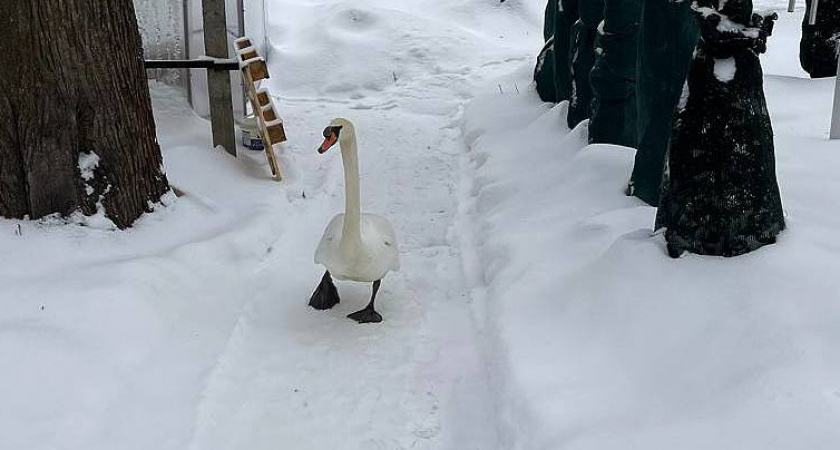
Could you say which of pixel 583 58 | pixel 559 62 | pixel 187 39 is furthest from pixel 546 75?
pixel 187 39

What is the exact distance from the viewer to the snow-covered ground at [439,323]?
10.6ft

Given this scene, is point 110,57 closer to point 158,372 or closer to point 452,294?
point 158,372

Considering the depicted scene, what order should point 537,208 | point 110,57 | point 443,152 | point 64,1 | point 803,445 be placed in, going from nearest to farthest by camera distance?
point 803,445
point 64,1
point 110,57
point 537,208
point 443,152

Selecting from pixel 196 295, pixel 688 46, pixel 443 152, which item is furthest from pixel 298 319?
pixel 443 152

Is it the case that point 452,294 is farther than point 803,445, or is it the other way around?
point 452,294

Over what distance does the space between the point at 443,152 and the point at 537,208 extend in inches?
110

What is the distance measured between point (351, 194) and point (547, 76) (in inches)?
200

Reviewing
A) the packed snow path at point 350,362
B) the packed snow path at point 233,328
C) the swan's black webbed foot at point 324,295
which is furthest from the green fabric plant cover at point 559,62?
the swan's black webbed foot at point 324,295

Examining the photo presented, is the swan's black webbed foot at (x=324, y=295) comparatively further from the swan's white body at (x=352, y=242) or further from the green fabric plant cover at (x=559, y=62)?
the green fabric plant cover at (x=559, y=62)

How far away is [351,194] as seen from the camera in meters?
4.48

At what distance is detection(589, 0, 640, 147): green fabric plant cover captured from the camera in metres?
6.19

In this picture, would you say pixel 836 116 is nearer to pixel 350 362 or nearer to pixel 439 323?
pixel 439 323

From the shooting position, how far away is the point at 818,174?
15.6ft

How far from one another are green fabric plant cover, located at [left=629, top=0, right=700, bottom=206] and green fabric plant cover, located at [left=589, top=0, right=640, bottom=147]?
0.86m
